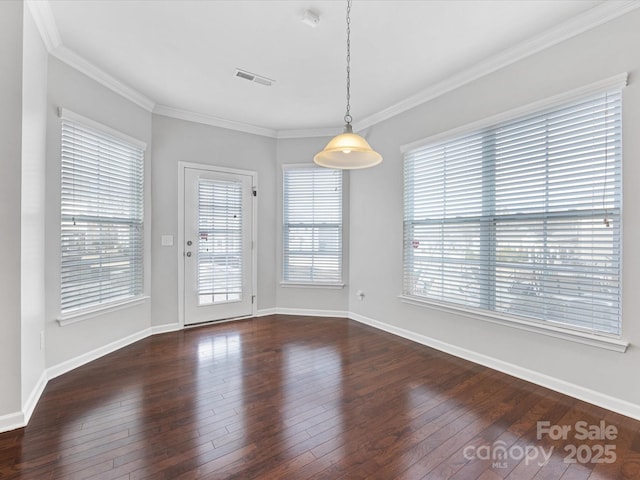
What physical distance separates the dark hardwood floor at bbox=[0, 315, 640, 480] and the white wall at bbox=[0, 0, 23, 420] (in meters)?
0.37

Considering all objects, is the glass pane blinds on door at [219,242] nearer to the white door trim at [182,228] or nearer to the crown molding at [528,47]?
the white door trim at [182,228]

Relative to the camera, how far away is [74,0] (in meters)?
2.21

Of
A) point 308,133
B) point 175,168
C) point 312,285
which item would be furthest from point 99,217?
point 308,133

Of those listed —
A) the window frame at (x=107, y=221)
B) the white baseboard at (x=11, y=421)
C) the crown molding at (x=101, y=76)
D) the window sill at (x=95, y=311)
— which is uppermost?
the crown molding at (x=101, y=76)

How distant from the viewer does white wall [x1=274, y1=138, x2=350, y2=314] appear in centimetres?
475

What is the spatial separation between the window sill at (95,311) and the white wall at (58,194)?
0.13ft

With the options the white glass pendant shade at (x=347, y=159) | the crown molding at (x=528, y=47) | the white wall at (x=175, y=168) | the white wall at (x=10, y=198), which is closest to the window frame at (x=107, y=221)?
the white wall at (x=175, y=168)

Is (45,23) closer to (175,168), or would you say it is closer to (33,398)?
(175,168)

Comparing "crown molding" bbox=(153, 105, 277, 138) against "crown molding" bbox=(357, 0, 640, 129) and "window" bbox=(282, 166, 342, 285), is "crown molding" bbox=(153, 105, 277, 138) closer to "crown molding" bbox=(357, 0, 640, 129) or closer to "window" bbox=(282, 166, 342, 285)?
"window" bbox=(282, 166, 342, 285)

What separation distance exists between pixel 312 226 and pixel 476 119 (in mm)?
2600

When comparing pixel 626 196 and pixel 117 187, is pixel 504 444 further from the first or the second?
pixel 117 187

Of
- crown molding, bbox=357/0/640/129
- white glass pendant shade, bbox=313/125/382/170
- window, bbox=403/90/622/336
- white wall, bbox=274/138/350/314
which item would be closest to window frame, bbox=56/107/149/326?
white wall, bbox=274/138/350/314

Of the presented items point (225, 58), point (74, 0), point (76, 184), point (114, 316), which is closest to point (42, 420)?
point (114, 316)

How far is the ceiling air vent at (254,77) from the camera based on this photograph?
10.4ft
